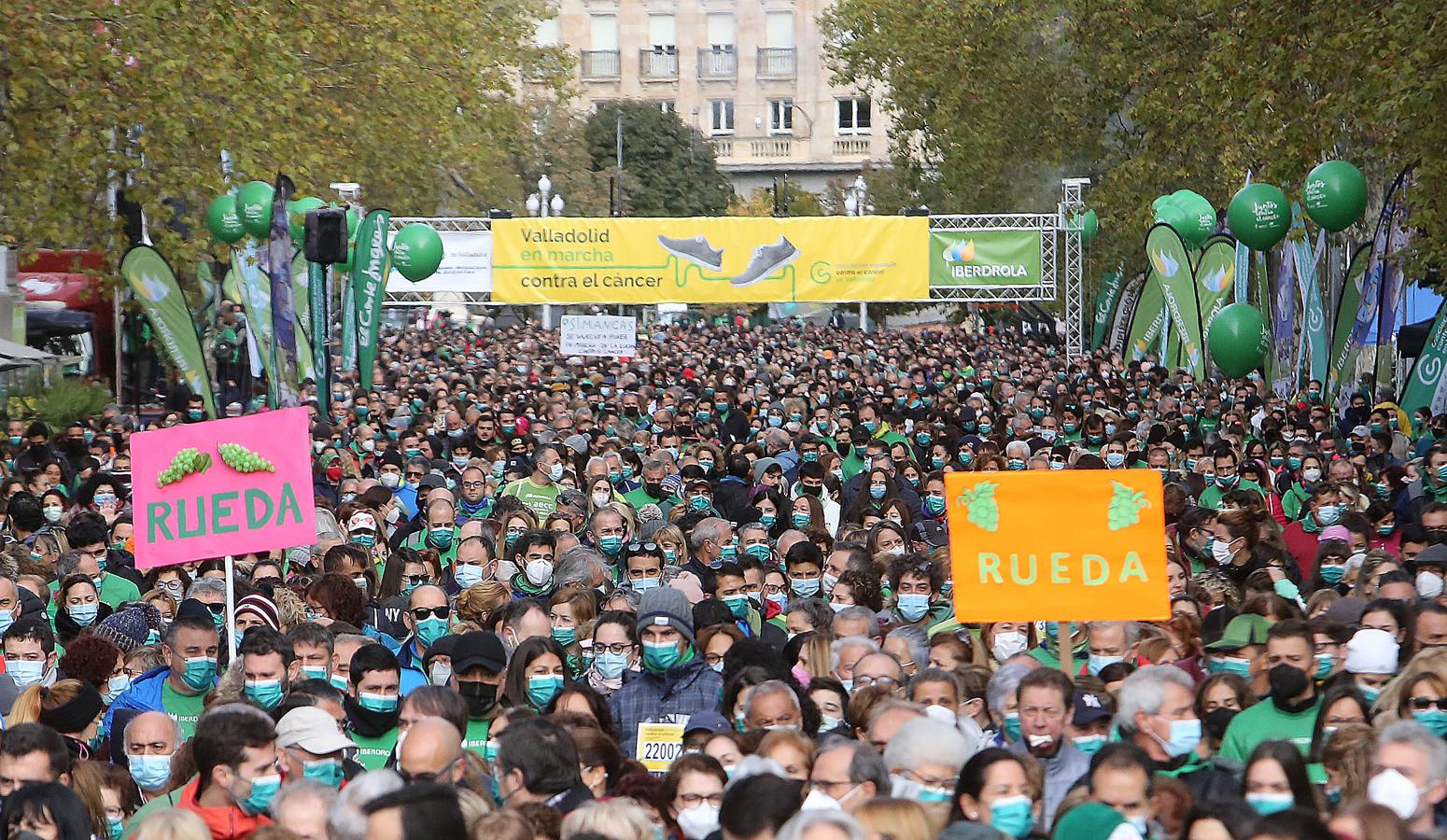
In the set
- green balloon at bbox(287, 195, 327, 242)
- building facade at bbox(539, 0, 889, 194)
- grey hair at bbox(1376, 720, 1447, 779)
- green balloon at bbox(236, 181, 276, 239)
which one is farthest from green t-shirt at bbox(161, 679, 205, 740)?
building facade at bbox(539, 0, 889, 194)

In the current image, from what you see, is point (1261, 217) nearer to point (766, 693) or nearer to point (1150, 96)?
point (1150, 96)

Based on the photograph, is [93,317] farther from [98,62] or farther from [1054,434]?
[1054,434]

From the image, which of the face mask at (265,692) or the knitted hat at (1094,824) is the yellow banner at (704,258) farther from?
the knitted hat at (1094,824)

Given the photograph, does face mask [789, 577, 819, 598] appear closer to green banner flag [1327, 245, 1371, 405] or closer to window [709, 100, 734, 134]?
green banner flag [1327, 245, 1371, 405]

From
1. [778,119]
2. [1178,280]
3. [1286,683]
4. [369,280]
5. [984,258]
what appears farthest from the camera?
[778,119]

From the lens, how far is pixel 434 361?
44.6 metres

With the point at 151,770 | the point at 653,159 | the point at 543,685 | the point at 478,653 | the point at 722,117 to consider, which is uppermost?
the point at 722,117

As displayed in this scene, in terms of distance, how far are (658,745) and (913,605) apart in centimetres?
272

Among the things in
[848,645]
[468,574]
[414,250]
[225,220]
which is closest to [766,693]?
[848,645]

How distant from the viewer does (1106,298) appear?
4644cm

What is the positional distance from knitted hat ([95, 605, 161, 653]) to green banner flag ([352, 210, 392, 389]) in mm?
16690

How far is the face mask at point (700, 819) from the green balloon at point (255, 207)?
1942 cm

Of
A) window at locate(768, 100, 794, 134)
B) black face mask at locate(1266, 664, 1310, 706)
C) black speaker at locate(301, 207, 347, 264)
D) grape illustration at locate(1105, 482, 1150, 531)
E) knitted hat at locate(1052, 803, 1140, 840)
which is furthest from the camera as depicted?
window at locate(768, 100, 794, 134)

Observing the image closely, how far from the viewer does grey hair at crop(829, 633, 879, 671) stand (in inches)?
366
